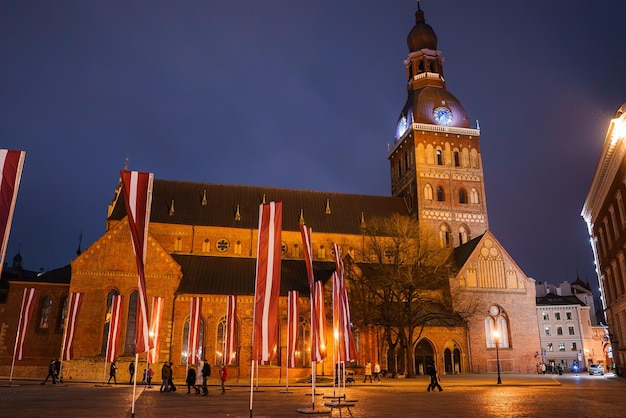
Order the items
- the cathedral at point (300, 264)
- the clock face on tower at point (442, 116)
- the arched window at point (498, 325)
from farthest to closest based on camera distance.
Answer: the clock face on tower at point (442, 116) → the arched window at point (498, 325) → the cathedral at point (300, 264)

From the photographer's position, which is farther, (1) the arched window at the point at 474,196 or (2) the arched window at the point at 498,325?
(1) the arched window at the point at 474,196

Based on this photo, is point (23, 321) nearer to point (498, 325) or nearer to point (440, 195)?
point (498, 325)

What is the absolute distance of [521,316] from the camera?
4866cm

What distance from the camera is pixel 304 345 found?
4116cm

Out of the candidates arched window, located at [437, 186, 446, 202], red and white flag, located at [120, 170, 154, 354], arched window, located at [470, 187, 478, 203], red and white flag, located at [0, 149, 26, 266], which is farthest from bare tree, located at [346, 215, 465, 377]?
red and white flag, located at [0, 149, 26, 266]

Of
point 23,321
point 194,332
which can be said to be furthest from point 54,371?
point 194,332

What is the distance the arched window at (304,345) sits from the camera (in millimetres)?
40906

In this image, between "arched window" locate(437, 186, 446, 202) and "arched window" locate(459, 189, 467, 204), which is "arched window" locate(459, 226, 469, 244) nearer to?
"arched window" locate(459, 189, 467, 204)

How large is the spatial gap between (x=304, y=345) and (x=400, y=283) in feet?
31.9

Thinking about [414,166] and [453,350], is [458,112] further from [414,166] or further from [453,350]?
[453,350]

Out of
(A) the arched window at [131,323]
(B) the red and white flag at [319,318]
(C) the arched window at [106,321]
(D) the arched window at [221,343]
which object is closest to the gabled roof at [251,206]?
(C) the arched window at [106,321]

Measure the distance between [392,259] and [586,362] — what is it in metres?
51.6

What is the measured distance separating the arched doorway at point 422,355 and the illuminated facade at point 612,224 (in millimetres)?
15262

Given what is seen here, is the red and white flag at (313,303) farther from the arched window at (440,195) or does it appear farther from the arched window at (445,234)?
the arched window at (440,195)
